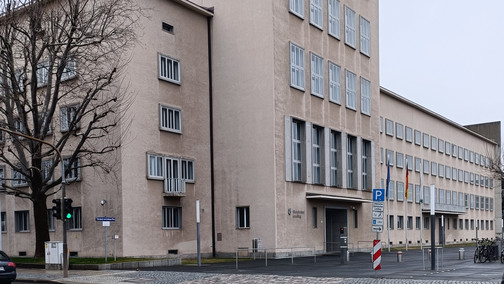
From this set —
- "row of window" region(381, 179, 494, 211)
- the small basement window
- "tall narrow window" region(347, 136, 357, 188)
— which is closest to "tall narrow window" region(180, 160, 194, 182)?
the small basement window

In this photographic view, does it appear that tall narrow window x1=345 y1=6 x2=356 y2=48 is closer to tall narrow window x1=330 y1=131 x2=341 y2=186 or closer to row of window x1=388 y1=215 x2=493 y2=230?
tall narrow window x1=330 y1=131 x2=341 y2=186

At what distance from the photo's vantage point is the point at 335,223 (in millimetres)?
49938

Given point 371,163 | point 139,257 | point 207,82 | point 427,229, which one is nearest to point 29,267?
point 139,257

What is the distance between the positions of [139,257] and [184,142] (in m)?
7.88

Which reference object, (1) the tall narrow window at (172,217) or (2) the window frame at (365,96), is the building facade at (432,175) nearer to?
(2) the window frame at (365,96)

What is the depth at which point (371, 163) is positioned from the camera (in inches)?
2100

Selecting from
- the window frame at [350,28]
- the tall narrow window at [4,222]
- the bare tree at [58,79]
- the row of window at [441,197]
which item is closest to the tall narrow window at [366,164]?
the row of window at [441,197]

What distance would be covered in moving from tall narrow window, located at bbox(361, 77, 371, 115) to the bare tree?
2089 cm

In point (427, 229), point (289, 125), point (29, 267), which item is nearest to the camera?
point (29, 267)

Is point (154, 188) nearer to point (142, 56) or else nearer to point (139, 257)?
point (139, 257)

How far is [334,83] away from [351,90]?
9.45 ft

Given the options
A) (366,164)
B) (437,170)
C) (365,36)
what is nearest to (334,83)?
(365,36)

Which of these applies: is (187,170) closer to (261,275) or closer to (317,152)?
(317,152)

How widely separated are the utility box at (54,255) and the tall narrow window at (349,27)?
27565 mm
